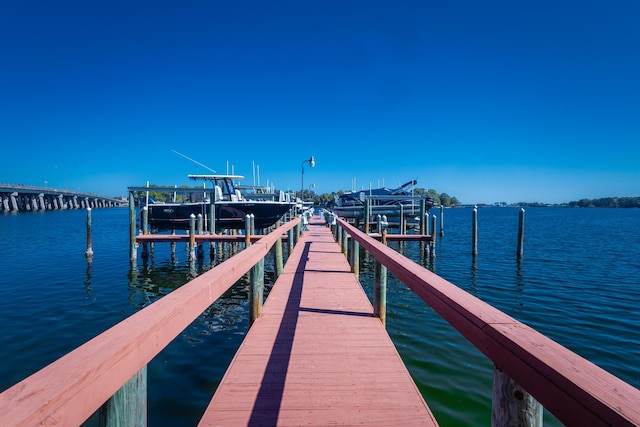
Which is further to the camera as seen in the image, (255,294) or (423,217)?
(423,217)

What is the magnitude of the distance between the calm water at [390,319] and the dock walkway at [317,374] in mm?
1642

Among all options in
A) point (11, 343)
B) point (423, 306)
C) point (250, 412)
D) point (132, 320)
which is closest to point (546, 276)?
point (423, 306)

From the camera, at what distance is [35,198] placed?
84.1m

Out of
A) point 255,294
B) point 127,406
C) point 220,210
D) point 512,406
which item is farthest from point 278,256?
point 220,210

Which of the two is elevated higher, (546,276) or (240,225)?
(240,225)

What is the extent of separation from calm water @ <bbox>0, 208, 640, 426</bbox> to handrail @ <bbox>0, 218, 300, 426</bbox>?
3721mm

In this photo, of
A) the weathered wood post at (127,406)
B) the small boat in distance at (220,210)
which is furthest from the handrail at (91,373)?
the small boat in distance at (220,210)

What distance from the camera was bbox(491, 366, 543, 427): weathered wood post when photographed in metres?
1.43

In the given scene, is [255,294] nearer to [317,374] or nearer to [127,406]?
[317,374]

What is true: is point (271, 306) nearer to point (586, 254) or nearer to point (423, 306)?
point (423, 306)

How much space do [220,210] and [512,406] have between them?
777 inches

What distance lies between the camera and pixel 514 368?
1.31 m

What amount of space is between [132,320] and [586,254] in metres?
24.9

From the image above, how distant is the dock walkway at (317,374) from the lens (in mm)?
2521
